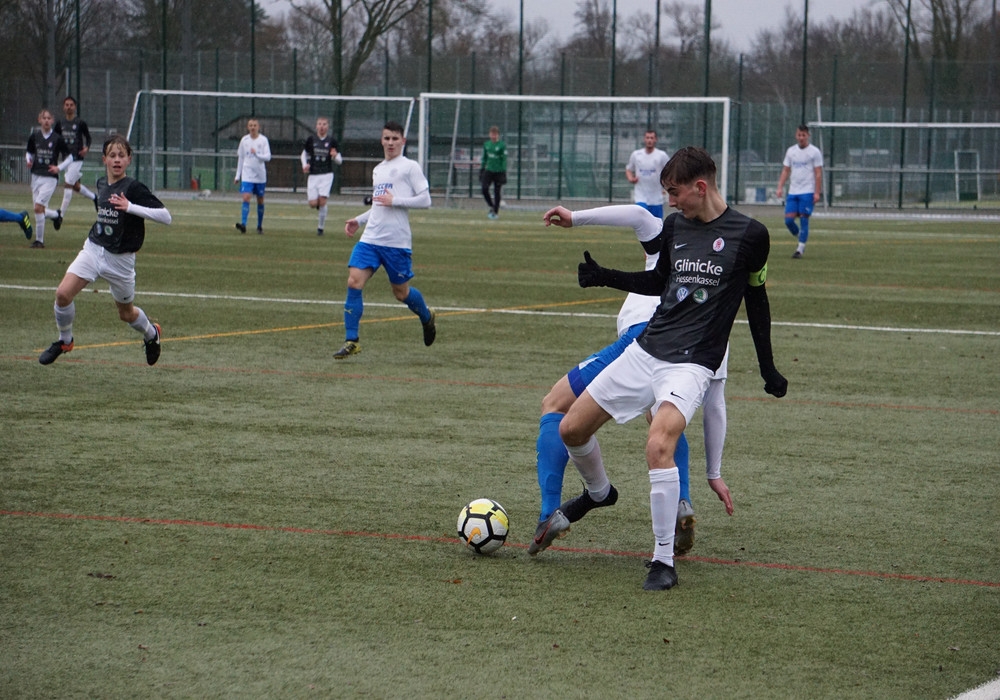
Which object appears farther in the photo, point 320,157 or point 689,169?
point 320,157

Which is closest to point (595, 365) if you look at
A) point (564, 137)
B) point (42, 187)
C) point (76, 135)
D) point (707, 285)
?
point (707, 285)

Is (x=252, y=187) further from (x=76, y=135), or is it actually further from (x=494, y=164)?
(x=494, y=164)

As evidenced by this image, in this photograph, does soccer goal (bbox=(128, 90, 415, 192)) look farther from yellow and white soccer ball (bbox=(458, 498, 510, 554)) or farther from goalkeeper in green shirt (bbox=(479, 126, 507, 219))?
yellow and white soccer ball (bbox=(458, 498, 510, 554))

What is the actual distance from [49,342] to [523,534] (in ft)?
22.3

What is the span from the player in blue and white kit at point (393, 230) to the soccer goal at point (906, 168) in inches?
1160

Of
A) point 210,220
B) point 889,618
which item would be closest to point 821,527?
point 889,618

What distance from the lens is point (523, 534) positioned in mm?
5836

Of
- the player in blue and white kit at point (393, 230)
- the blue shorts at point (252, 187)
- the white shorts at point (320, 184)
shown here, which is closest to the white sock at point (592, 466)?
the player in blue and white kit at point (393, 230)

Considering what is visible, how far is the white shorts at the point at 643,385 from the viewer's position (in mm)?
5145

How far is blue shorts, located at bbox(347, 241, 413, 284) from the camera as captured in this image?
11.6 metres

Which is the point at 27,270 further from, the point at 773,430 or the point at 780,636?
the point at 780,636

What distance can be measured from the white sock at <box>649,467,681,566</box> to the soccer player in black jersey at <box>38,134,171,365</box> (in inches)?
236

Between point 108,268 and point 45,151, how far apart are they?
12.3m

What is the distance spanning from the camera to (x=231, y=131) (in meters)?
42.0
